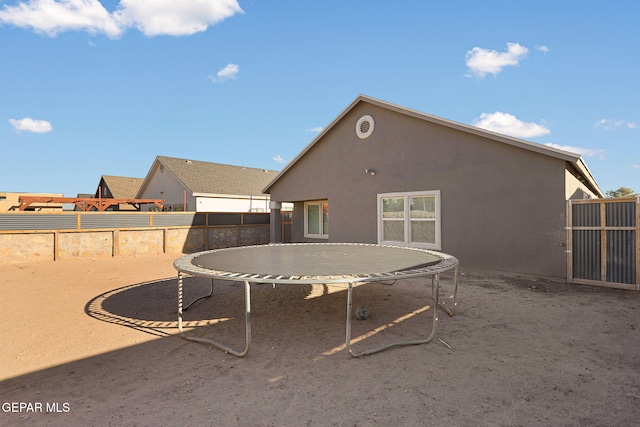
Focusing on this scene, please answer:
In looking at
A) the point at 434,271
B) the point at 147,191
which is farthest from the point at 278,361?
the point at 147,191

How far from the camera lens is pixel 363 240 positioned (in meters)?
10.3

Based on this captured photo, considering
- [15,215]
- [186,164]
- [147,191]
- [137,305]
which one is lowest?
[137,305]

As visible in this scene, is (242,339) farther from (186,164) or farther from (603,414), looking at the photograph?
(186,164)

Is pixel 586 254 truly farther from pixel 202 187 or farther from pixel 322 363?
pixel 202 187

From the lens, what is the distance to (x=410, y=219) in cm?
927

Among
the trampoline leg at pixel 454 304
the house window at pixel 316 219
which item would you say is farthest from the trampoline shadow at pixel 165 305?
the house window at pixel 316 219

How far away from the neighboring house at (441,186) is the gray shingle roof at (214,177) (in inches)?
332

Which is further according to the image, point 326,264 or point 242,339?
point 326,264

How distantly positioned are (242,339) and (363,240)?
268 inches

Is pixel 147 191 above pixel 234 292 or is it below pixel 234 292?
above

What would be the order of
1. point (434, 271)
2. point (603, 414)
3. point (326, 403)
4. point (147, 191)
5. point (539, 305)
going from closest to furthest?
point (603, 414)
point (326, 403)
point (434, 271)
point (539, 305)
point (147, 191)

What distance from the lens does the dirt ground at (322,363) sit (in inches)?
94.5

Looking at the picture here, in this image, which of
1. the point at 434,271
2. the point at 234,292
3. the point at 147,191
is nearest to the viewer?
the point at 434,271

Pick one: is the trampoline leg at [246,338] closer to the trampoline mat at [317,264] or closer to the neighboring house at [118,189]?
the trampoline mat at [317,264]
